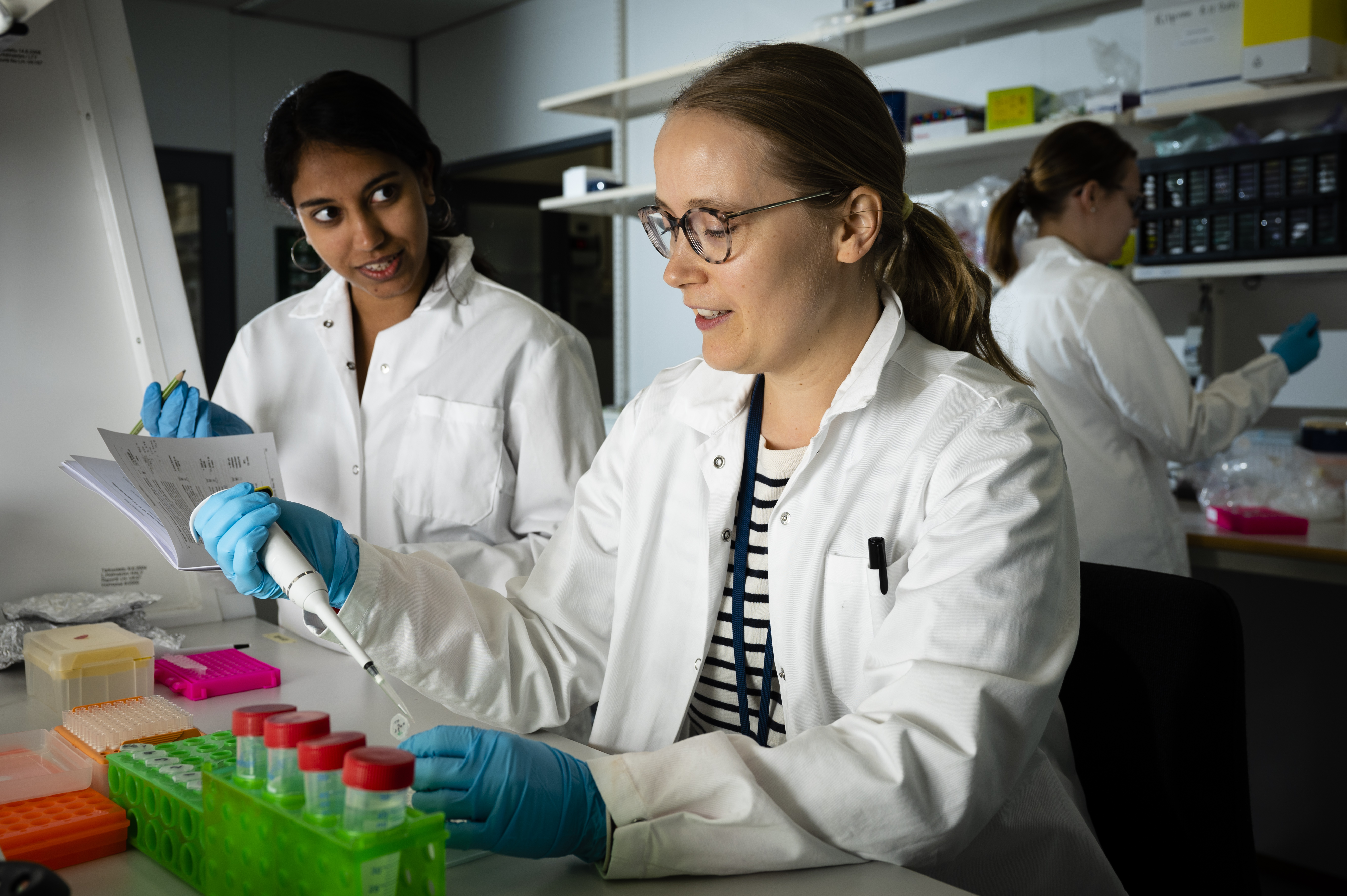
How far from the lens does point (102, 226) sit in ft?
5.75

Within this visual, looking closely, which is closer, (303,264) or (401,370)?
(401,370)

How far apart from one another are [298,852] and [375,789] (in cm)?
9

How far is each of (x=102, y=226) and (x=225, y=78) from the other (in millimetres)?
4126

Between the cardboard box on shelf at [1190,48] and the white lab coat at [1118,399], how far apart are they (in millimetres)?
569

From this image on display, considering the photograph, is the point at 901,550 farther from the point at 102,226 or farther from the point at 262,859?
the point at 102,226

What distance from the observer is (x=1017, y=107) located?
9.57 ft

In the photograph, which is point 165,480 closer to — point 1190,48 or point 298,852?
point 298,852

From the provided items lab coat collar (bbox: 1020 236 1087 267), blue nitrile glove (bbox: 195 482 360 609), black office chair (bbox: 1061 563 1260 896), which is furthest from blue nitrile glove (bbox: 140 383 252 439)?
lab coat collar (bbox: 1020 236 1087 267)

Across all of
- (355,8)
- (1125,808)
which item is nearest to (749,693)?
(1125,808)

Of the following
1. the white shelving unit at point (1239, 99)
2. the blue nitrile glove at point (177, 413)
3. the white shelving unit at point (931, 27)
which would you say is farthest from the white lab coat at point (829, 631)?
the white shelving unit at point (931, 27)

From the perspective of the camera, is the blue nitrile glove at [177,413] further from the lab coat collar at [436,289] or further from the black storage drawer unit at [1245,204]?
the black storage drawer unit at [1245,204]

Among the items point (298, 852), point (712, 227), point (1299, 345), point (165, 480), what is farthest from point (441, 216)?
point (1299, 345)

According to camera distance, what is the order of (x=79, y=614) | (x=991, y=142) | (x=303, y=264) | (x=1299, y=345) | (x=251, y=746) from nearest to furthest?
(x=251, y=746)
(x=79, y=614)
(x=303, y=264)
(x=1299, y=345)
(x=991, y=142)

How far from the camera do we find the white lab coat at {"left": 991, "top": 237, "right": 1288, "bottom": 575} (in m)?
2.27
